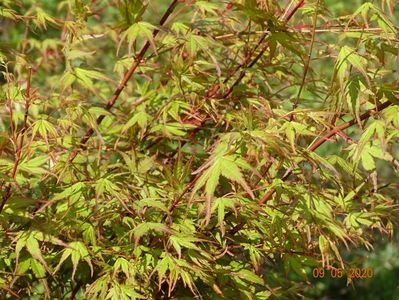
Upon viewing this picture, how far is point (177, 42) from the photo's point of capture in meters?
2.35

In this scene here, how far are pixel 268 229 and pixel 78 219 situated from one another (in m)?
0.55

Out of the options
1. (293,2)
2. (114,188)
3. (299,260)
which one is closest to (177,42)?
(293,2)

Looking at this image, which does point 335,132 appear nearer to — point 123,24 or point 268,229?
point 268,229

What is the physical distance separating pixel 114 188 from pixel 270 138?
0.48 m

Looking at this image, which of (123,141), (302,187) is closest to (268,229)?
(302,187)

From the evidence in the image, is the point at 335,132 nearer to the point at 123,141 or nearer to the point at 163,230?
the point at 163,230

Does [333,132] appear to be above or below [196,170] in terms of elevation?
above

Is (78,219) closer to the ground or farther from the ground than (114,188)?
closer to the ground

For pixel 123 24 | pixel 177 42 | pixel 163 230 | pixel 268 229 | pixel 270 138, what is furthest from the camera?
pixel 177 42

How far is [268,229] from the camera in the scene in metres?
2.01

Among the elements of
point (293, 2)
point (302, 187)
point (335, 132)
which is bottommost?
point (302, 187)

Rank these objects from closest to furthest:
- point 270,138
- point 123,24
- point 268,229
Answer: point 270,138 < point 268,229 < point 123,24

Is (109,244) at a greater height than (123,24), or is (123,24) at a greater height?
(123,24)

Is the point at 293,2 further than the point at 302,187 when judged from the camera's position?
Yes
